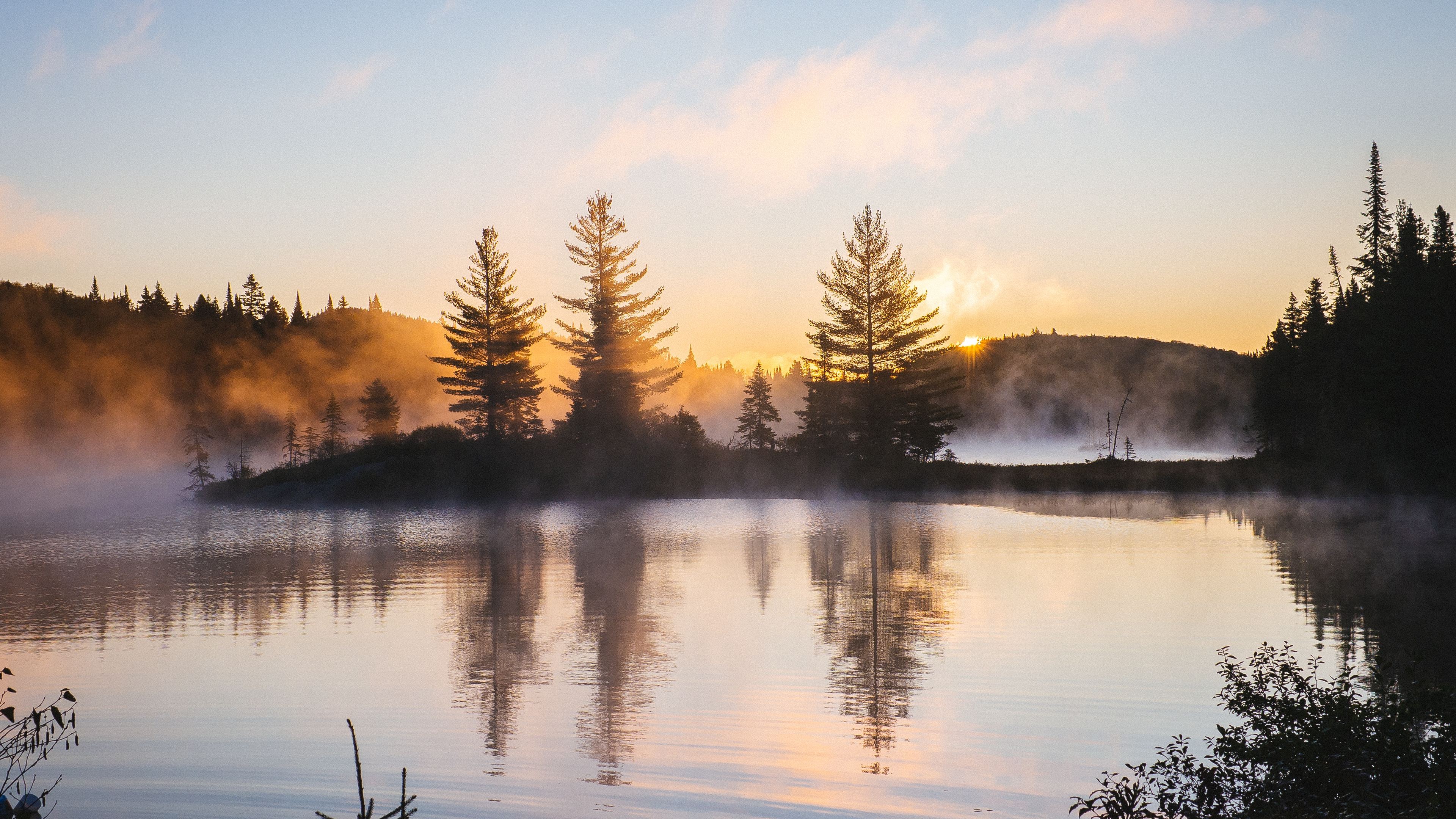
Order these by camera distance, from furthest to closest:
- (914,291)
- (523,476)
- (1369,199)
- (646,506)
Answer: (1369,199)
(914,291)
(523,476)
(646,506)

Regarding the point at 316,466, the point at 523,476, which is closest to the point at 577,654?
the point at 523,476

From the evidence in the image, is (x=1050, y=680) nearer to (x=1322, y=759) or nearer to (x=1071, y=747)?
(x=1071, y=747)

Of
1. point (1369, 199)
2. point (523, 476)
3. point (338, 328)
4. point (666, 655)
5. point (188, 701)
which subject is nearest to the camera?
point (188, 701)

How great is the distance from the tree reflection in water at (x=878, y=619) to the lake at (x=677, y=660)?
68 mm

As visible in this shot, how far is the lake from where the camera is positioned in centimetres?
869

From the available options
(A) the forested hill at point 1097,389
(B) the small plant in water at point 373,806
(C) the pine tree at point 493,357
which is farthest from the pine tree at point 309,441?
(A) the forested hill at point 1097,389

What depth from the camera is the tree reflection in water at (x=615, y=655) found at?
968cm

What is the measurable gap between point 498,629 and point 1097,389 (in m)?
183

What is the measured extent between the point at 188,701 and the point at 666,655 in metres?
5.87

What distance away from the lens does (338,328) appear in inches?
6186

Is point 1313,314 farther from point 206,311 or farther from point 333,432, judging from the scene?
point 206,311

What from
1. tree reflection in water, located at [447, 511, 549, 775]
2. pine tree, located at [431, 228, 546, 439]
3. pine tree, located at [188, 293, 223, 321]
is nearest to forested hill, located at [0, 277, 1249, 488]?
pine tree, located at [188, 293, 223, 321]

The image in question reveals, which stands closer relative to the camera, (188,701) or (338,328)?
(188,701)

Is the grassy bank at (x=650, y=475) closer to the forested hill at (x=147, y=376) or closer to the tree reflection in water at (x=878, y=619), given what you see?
the tree reflection in water at (x=878, y=619)
